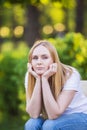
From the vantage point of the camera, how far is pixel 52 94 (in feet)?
17.6

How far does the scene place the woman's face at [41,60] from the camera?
538cm

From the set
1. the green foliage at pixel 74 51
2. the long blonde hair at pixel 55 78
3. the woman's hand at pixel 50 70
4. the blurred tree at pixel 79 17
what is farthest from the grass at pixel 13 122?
the blurred tree at pixel 79 17

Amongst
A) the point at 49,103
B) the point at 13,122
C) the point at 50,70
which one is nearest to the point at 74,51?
the point at 13,122

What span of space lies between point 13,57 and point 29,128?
15.3 ft

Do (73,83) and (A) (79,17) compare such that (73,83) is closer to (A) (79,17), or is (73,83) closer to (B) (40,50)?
(B) (40,50)

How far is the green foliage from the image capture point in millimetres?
7883

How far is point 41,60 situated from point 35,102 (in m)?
0.37

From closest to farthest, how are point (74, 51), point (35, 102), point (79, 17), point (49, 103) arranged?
point (49, 103) → point (35, 102) → point (74, 51) → point (79, 17)

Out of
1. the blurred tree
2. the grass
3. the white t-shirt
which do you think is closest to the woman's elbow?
the white t-shirt

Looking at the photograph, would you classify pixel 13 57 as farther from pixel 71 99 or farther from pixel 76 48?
pixel 71 99

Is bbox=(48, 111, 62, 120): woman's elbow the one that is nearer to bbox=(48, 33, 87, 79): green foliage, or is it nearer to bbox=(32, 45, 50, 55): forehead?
bbox=(32, 45, 50, 55): forehead

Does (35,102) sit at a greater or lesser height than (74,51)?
greater

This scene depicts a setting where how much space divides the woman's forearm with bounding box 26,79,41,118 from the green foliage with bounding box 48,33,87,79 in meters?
2.38

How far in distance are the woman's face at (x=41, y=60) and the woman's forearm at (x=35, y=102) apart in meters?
0.10
